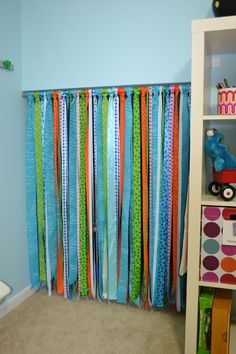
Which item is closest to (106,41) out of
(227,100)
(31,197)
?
(227,100)

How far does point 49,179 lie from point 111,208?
50 centimetres

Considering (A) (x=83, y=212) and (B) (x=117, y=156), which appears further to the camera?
(A) (x=83, y=212)

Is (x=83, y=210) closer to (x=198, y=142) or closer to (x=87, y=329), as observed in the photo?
(x=87, y=329)

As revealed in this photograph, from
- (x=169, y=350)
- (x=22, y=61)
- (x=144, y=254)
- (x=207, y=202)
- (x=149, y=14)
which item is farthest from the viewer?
(x=22, y=61)

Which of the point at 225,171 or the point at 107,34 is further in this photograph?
the point at 107,34

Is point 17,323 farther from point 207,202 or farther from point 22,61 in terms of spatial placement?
point 22,61

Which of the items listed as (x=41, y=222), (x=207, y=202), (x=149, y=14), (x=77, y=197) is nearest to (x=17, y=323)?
(x=41, y=222)

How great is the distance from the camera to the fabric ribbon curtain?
2090mm

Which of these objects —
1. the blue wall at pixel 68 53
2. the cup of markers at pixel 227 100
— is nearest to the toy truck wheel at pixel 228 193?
the cup of markers at pixel 227 100

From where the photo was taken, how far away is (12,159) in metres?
2.29

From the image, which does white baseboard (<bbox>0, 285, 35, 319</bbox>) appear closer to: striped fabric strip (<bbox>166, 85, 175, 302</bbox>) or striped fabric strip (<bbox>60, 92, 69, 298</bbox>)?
striped fabric strip (<bbox>60, 92, 69, 298</bbox>)

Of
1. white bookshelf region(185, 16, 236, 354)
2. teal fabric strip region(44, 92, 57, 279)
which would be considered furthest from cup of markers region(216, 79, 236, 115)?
teal fabric strip region(44, 92, 57, 279)

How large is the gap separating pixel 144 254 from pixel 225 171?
33.6 inches

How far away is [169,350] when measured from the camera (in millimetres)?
1846
